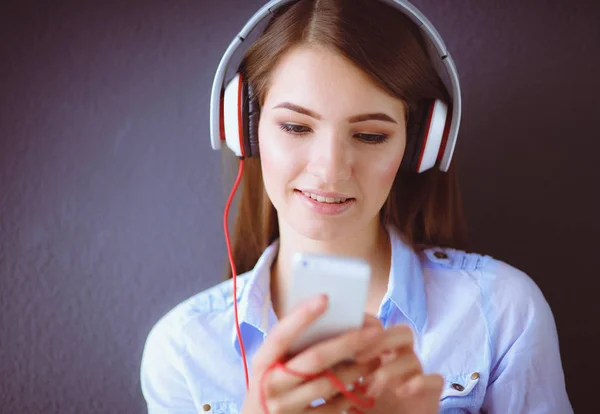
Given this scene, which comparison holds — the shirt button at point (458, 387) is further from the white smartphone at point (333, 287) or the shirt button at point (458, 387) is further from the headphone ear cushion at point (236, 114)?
the headphone ear cushion at point (236, 114)

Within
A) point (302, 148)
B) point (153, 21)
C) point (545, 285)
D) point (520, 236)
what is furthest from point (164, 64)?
point (545, 285)

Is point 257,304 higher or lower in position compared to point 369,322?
lower

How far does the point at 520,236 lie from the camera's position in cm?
124

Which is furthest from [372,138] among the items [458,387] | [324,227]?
[458,387]

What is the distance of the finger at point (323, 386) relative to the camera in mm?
642

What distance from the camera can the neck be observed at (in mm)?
1064

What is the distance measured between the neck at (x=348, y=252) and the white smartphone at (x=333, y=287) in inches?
16.3

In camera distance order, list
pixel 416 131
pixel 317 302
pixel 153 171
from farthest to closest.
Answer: pixel 153 171, pixel 416 131, pixel 317 302

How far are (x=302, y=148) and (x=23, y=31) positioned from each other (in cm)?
74

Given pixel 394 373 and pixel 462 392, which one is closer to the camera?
pixel 394 373

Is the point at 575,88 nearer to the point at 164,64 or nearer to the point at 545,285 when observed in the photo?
the point at 545,285

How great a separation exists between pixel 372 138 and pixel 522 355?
0.48 meters

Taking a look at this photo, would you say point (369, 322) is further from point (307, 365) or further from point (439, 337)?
point (439, 337)

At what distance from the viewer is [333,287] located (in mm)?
615
